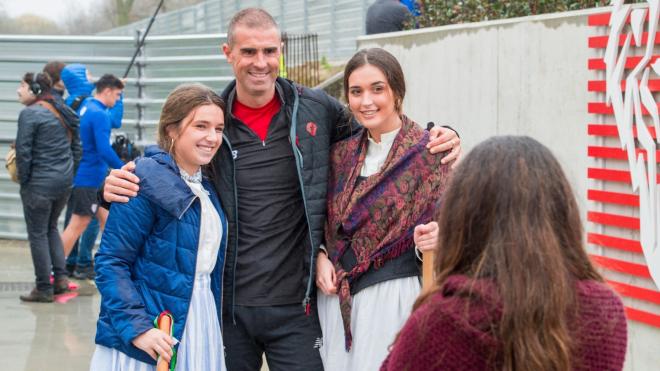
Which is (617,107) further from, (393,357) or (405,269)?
(393,357)

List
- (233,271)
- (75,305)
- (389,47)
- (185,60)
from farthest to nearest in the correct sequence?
(185,60), (75,305), (389,47), (233,271)

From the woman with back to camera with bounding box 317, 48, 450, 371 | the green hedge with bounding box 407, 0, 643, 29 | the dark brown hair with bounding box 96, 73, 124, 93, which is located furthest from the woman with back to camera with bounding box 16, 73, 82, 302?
the woman with back to camera with bounding box 317, 48, 450, 371

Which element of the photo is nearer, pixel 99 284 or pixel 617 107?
pixel 99 284

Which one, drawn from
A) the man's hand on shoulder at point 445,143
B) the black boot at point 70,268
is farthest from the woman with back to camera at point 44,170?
the man's hand on shoulder at point 445,143

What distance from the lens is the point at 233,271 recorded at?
4051 mm

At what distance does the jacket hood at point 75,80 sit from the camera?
980 cm

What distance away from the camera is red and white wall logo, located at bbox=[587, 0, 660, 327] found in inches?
216

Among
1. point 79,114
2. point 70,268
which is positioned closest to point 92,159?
point 79,114

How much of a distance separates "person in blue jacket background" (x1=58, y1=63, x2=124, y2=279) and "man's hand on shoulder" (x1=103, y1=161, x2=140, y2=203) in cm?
608

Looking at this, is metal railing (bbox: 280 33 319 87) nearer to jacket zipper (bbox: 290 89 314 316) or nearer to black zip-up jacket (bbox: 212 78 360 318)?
black zip-up jacket (bbox: 212 78 360 318)

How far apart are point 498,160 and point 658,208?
11.3 ft

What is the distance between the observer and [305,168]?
405 cm

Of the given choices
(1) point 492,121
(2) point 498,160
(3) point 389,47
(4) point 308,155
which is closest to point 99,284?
(4) point 308,155

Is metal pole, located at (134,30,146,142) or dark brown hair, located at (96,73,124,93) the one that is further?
metal pole, located at (134,30,146,142)
